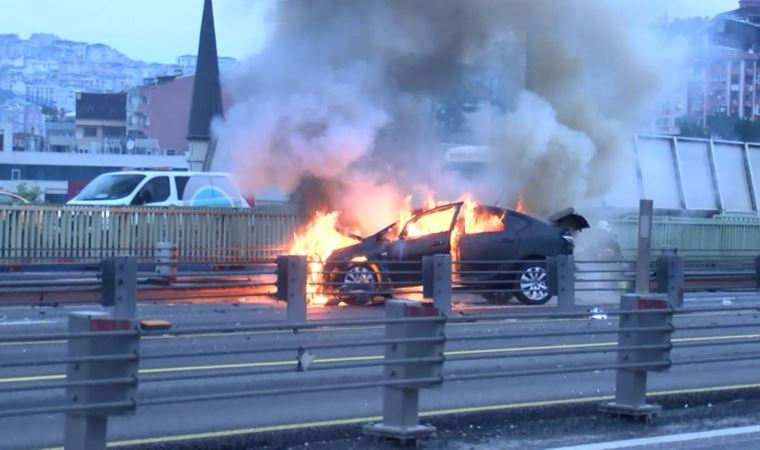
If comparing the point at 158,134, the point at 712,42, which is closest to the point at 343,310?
the point at 712,42

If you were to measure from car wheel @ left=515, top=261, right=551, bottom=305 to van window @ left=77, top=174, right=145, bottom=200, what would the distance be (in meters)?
9.41

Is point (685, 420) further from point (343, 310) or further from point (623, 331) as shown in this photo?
point (343, 310)

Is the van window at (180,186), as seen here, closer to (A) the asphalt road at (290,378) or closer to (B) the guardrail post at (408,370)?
(A) the asphalt road at (290,378)

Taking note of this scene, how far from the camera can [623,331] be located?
9.52 m

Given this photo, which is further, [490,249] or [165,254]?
[165,254]

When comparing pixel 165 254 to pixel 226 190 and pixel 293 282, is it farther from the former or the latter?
pixel 293 282

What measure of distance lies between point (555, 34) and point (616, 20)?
4.84 ft

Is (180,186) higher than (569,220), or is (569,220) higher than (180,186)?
(180,186)

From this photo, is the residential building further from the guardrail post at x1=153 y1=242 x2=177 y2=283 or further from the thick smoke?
the guardrail post at x1=153 y1=242 x2=177 y2=283

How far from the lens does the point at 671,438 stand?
8.86 m

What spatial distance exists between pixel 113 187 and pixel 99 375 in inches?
738

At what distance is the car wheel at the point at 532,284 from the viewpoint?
1939 cm

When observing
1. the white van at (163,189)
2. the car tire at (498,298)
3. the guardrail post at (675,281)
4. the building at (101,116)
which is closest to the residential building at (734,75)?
the white van at (163,189)

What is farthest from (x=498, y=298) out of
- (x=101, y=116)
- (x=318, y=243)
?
(x=101, y=116)
